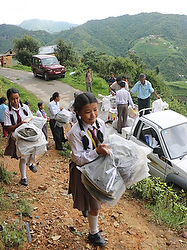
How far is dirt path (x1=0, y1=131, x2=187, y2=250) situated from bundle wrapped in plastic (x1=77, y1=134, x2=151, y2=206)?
1.05 meters

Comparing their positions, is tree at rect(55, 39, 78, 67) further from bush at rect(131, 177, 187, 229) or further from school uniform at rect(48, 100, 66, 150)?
bush at rect(131, 177, 187, 229)

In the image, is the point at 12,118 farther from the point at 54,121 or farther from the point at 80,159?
the point at 54,121

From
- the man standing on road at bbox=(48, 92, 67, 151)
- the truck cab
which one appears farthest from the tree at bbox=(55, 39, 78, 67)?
the truck cab

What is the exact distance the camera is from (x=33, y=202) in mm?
3805

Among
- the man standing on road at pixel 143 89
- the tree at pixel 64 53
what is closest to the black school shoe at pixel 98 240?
the man standing on road at pixel 143 89

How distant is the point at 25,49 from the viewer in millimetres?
29906

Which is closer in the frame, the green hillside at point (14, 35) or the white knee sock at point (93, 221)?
the white knee sock at point (93, 221)

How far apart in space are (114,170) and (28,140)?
6.24 feet

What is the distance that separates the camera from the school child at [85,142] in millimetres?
2502

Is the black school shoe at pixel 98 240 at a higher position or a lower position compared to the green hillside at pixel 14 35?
lower

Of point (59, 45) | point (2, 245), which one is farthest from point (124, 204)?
point (59, 45)

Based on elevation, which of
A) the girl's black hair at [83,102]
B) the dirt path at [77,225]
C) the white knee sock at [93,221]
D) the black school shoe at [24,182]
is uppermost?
the girl's black hair at [83,102]

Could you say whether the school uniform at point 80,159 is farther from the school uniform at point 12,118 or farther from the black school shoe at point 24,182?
the black school shoe at point 24,182

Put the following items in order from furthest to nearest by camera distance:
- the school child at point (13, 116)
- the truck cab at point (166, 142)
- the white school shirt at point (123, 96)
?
the white school shirt at point (123, 96) → the truck cab at point (166, 142) → the school child at point (13, 116)
